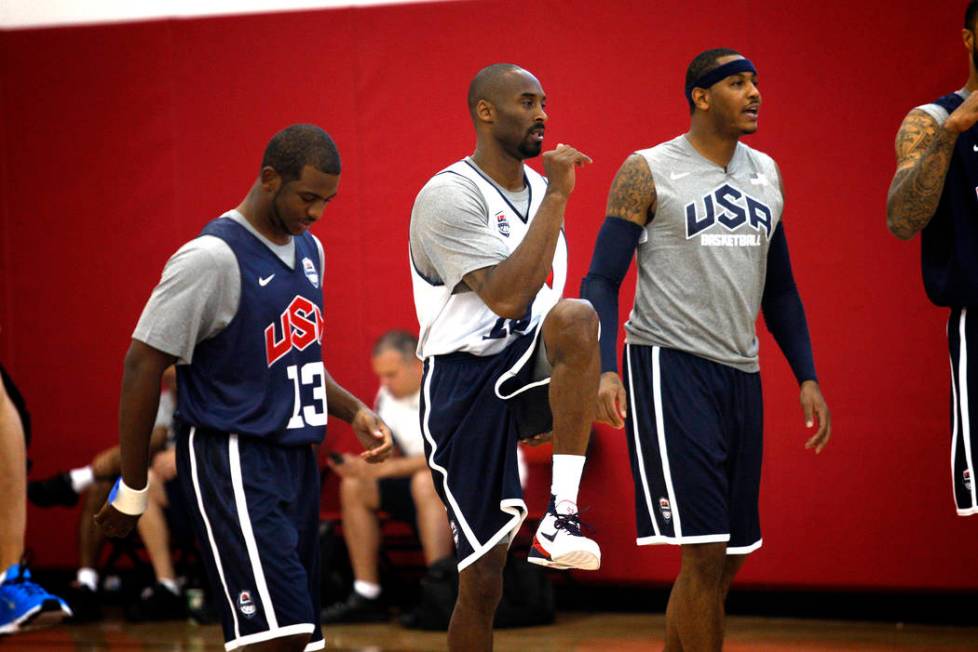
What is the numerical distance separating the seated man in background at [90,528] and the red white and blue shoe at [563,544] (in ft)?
13.6

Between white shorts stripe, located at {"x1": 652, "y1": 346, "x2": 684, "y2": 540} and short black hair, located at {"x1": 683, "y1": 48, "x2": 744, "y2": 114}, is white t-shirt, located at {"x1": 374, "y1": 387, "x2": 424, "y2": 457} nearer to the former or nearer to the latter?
white shorts stripe, located at {"x1": 652, "y1": 346, "x2": 684, "y2": 540}

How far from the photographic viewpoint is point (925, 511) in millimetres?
6680

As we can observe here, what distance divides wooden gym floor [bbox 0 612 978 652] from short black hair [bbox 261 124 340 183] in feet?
10.9

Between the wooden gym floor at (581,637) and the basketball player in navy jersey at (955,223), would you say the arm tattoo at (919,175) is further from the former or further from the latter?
the wooden gym floor at (581,637)

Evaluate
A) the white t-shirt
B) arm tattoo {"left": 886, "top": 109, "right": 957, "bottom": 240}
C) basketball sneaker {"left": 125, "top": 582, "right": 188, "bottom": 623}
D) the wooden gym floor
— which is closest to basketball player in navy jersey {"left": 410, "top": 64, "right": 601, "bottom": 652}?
arm tattoo {"left": 886, "top": 109, "right": 957, "bottom": 240}

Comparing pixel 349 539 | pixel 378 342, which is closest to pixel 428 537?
pixel 349 539

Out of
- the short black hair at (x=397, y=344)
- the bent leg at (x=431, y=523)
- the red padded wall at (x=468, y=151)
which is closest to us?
the red padded wall at (x=468, y=151)

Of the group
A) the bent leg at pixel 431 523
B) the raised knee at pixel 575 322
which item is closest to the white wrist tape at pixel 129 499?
the raised knee at pixel 575 322

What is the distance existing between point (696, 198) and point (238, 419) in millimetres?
1601

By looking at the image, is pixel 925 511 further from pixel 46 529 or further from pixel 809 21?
pixel 46 529

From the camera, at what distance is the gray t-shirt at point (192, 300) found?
3434mm

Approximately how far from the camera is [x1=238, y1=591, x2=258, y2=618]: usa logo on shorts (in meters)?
3.49

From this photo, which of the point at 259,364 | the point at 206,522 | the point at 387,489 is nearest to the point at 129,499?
the point at 206,522

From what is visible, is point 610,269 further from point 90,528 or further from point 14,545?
point 90,528
